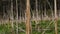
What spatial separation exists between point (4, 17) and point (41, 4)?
1166 millimetres

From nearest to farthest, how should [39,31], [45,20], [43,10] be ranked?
[39,31] < [45,20] < [43,10]

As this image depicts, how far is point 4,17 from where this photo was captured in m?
7.10

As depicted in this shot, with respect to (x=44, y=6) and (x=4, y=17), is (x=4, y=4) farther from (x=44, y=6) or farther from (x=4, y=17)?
(x=44, y=6)

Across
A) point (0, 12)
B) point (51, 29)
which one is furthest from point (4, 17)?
point (51, 29)

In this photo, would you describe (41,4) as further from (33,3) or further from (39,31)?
(39,31)

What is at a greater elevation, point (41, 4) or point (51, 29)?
point (41, 4)

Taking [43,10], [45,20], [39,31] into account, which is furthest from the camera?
[43,10]

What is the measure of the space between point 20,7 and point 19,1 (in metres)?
0.19

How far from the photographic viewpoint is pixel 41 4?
7.13 m

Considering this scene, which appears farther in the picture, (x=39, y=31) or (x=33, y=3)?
(x=33, y=3)

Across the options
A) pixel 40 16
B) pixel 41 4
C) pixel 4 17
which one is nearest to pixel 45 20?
pixel 40 16

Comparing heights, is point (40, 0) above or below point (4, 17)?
above

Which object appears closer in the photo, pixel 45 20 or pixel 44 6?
pixel 45 20

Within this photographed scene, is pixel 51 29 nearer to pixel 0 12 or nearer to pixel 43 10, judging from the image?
pixel 43 10
